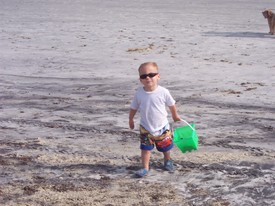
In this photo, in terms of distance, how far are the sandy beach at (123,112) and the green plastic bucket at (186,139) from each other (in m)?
0.23

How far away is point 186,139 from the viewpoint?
6.07m

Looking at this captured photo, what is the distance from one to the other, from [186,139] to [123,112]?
264 cm

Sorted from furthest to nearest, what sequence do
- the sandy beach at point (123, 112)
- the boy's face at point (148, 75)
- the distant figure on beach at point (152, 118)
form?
1. the distant figure on beach at point (152, 118)
2. the boy's face at point (148, 75)
3. the sandy beach at point (123, 112)

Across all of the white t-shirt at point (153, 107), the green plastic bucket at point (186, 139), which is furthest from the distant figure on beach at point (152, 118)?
the green plastic bucket at point (186, 139)

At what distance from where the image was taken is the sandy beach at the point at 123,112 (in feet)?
18.5

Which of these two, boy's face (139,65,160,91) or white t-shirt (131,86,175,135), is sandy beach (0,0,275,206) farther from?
boy's face (139,65,160,91)

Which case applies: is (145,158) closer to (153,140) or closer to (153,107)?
(153,140)

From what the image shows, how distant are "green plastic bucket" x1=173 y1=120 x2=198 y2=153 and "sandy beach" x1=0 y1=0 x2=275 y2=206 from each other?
0.76 ft

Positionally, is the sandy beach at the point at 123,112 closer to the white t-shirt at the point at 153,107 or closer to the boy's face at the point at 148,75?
the white t-shirt at the point at 153,107

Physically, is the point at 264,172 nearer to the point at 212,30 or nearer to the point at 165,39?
the point at 165,39

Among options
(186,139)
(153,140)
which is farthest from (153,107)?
(186,139)

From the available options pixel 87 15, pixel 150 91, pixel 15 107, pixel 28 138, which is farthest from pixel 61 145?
pixel 87 15

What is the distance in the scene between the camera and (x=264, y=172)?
5996 millimetres

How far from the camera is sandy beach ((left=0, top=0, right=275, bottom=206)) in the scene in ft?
18.5
